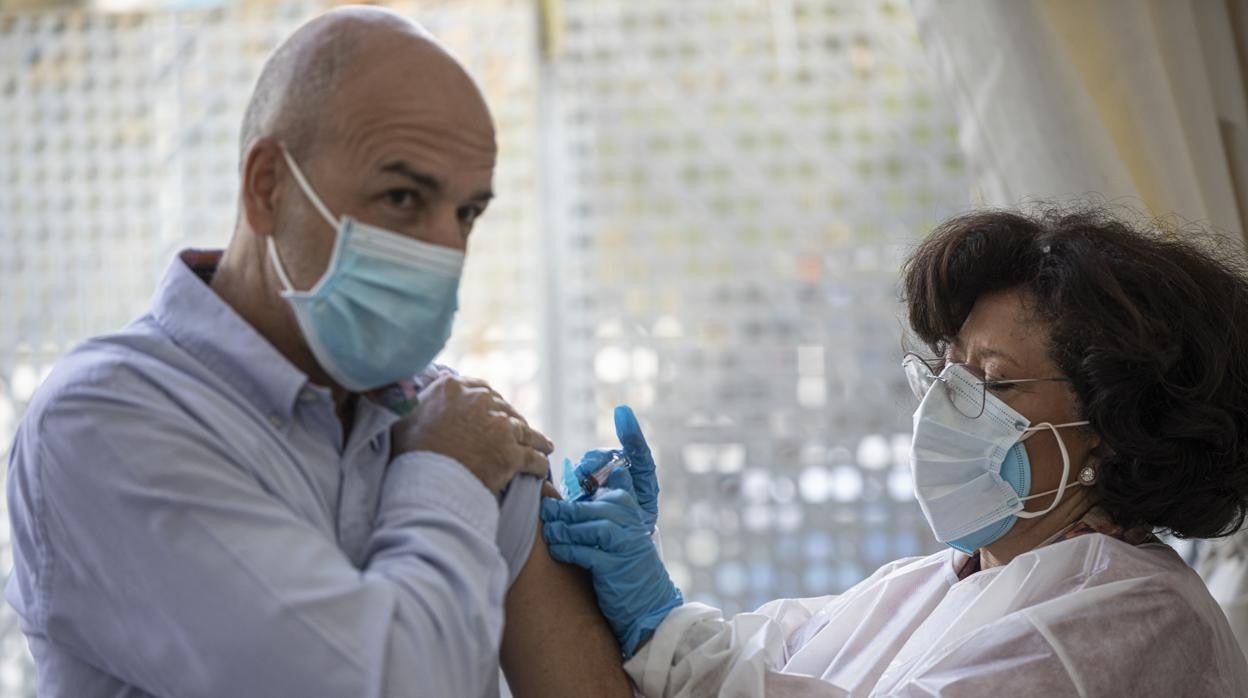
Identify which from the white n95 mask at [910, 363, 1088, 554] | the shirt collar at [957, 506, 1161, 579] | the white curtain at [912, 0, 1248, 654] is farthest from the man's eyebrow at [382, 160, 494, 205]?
the white curtain at [912, 0, 1248, 654]

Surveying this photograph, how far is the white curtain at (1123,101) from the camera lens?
102 inches

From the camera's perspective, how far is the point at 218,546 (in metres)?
1.15

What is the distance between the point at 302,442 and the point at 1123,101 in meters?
2.01

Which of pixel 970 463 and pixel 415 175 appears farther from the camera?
pixel 970 463

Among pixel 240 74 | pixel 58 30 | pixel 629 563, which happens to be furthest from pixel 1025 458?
pixel 58 30

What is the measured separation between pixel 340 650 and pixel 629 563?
1.77ft

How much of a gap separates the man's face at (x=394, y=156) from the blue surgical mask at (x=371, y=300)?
0.05 feet

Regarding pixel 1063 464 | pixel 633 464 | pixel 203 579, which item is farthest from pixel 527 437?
pixel 1063 464

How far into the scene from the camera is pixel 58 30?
3939 millimetres

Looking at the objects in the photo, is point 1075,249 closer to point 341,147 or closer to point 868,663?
point 868,663

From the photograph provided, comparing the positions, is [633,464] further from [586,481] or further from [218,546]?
[218,546]

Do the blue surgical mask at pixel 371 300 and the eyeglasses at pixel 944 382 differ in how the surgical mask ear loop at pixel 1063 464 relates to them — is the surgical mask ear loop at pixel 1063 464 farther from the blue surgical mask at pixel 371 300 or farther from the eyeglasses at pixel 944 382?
the blue surgical mask at pixel 371 300

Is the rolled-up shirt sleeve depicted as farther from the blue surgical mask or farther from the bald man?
the blue surgical mask

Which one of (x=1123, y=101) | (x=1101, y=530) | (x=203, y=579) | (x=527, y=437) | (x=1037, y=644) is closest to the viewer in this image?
(x=203, y=579)
